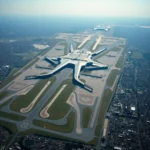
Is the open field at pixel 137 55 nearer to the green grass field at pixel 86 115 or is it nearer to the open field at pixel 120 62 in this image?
the open field at pixel 120 62

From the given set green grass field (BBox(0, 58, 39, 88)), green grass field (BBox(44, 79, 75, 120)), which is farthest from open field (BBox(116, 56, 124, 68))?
green grass field (BBox(0, 58, 39, 88))

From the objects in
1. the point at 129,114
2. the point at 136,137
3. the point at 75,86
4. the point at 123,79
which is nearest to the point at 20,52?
the point at 75,86

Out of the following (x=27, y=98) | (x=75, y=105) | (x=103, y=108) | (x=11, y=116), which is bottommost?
(x=11, y=116)

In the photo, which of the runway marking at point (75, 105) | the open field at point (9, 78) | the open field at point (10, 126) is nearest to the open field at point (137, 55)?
the runway marking at point (75, 105)

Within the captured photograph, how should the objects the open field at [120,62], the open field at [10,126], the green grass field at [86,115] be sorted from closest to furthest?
the open field at [10,126]
the green grass field at [86,115]
the open field at [120,62]

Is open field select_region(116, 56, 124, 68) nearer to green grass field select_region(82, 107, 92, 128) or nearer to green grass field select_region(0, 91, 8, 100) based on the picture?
green grass field select_region(82, 107, 92, 128)

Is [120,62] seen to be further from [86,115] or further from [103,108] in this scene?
[86,115]

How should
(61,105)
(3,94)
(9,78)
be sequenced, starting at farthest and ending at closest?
(9,78)
(3,94)
(61,105)

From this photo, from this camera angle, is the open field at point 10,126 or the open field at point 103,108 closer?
the open field at point 10,126

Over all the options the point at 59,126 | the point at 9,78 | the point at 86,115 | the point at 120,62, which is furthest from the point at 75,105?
the point at 120,62
